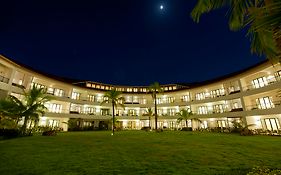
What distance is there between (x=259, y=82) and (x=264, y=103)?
142 inches

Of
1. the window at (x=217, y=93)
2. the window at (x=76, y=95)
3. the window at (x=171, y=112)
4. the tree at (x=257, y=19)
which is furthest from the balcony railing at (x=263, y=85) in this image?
the window at (x=76, y=95)

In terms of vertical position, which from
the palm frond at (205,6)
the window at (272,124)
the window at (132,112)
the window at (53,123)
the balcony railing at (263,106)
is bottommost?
the window at (272,124)

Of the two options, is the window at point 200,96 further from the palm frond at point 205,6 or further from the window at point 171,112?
the palm frond at point 205,6

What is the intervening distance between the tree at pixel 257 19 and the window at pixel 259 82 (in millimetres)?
26781

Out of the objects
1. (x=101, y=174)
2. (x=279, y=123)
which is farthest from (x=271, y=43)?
(x=279, y=123)

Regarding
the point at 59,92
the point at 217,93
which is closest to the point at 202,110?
the point at 217,93

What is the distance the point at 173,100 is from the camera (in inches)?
1785

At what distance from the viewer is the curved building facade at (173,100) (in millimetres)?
24641

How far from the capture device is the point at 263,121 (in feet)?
86.5

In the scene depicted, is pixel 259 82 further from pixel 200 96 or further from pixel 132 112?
pixel 132 112

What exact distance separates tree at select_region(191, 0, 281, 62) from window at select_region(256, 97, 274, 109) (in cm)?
2706

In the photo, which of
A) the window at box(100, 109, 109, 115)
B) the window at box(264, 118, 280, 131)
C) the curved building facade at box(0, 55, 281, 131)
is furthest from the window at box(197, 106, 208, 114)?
the window at box(100, 109, 109, 115)

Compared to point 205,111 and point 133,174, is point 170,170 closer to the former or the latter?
point 133,174

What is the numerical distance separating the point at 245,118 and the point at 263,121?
2513 mm
